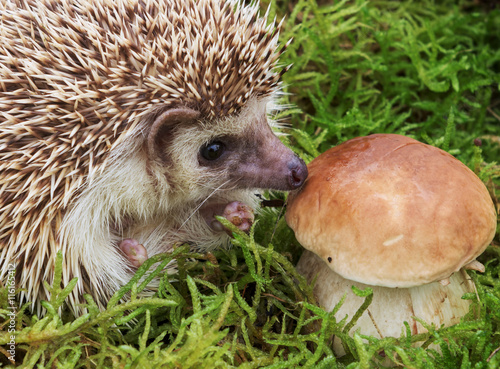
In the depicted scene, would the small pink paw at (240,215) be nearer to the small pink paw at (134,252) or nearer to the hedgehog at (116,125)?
the hedgehog at (116,125)

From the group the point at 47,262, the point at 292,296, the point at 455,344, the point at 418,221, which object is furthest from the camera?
the point at 292,296

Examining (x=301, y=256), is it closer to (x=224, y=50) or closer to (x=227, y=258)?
(x=227, y=258)

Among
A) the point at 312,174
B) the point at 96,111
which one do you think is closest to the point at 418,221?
the point at 312,174

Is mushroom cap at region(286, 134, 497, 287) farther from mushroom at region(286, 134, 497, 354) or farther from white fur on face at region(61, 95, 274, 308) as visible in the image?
white fur on face at region(61, 95, 274, 308)

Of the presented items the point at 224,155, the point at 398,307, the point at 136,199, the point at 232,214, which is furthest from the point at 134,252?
the point at 398,307

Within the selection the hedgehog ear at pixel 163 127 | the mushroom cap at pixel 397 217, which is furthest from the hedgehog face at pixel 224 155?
the mushroom cap at pixel 397 217

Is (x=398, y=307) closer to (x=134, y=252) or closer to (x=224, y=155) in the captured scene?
(x=224, y=155)
